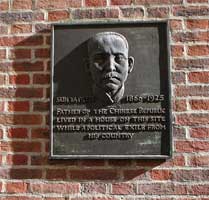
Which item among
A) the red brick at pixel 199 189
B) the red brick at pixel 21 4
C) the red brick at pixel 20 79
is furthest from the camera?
the red brick at pixel 21 4

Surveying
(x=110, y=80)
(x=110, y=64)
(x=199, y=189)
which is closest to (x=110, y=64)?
(x=110, y=64)

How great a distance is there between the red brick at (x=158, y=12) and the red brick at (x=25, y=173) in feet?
4.14

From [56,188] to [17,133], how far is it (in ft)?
1.43

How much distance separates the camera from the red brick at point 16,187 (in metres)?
2.93

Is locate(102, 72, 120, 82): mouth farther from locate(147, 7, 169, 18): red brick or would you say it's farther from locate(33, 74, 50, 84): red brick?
locate(147, 7, 169, 18): red brick

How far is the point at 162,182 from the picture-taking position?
287 cm

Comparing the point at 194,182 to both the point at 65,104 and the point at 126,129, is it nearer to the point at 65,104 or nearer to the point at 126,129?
the point at 126,129

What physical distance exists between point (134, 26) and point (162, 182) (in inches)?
40.1

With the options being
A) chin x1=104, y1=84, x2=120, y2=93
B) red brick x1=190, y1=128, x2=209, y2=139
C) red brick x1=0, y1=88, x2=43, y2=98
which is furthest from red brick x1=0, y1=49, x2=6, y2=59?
red brick x1=190, y1=128, x2=209, y2=139

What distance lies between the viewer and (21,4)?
317 centimetres

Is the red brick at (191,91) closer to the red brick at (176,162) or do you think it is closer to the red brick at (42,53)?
the red brick at (176,162)

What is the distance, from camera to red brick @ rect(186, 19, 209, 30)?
3.04 metres

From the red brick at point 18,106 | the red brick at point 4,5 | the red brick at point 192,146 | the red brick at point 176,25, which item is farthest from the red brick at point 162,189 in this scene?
the red brick at point 4,5

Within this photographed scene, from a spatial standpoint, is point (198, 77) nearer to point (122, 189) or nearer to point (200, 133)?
point (200, 133)
